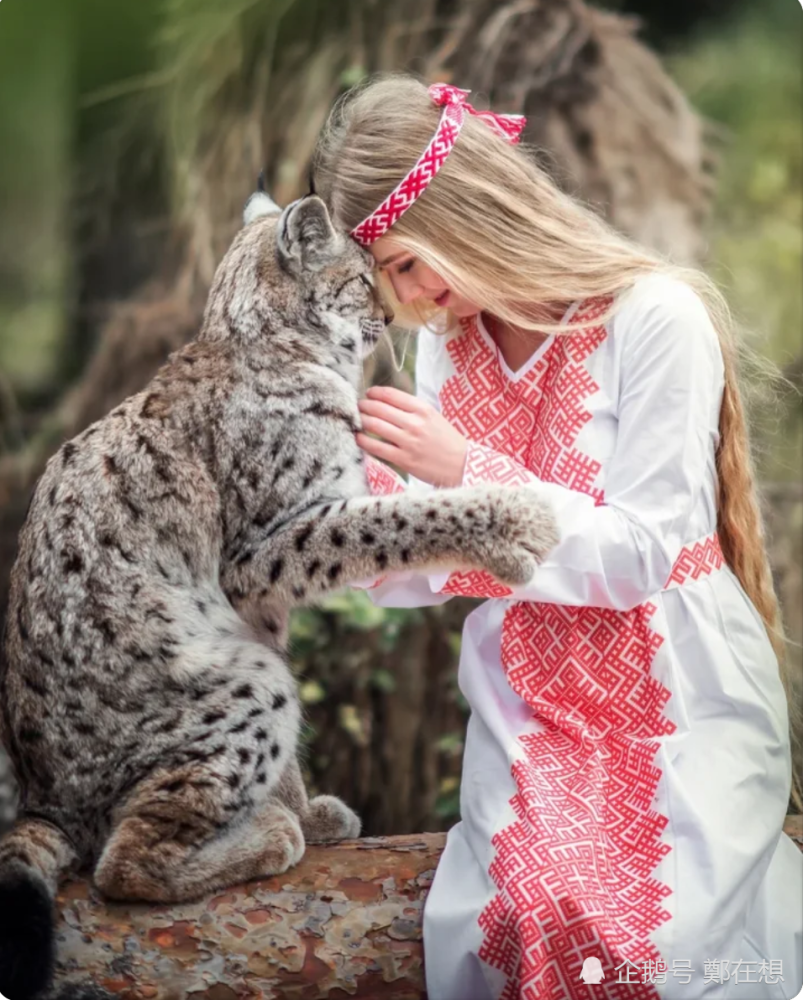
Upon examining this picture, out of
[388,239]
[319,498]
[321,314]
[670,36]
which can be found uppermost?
[670,36]

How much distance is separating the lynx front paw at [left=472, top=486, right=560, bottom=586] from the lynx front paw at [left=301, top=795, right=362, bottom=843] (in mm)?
748

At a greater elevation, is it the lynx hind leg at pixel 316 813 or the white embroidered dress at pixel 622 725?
the white embroidered dress at pixel 622 725

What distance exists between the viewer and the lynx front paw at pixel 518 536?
2352 millimetres

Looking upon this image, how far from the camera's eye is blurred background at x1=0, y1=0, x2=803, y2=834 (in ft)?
14.0

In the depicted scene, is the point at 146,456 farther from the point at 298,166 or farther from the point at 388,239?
the point at 298,166

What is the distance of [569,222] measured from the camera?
2604 mm

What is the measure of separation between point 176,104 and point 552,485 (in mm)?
2637

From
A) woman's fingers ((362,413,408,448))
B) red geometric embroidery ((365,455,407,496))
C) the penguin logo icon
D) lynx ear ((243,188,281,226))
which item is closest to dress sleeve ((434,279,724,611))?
woman's fingers ((362,413,408,448))

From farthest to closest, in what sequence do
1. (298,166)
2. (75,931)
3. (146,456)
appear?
(298,166), (146,456), (75,931)

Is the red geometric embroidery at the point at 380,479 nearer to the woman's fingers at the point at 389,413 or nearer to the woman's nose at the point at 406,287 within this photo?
the woman's fingers at the point at 389,413

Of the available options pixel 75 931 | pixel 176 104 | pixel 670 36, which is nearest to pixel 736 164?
pixel 670 36

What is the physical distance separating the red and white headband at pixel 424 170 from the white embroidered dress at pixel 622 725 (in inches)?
17.7

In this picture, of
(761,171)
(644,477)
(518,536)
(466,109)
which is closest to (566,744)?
(518,536)

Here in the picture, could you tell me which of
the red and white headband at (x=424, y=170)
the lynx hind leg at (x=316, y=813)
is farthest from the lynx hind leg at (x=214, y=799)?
the red and white headband at (x=424, y=170)
